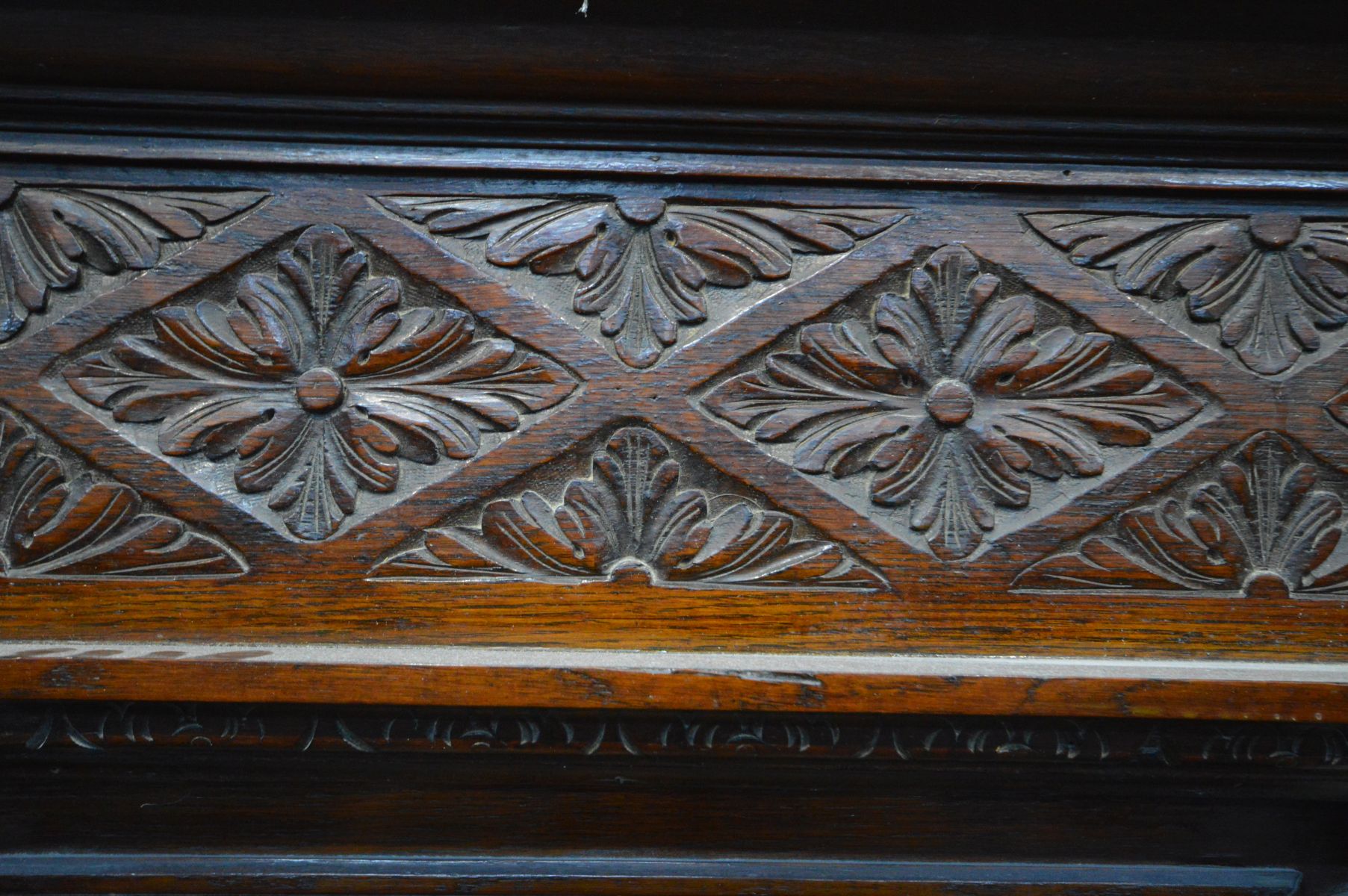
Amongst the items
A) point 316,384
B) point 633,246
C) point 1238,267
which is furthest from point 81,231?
point 1238,267

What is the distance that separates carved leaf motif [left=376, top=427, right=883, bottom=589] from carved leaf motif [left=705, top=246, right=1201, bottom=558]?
49mm

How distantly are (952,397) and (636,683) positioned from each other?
254mm

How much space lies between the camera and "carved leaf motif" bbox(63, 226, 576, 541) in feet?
1.73

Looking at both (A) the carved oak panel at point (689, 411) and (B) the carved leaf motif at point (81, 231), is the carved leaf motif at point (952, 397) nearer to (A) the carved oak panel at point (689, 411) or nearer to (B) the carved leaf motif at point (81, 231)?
(A) the carved oak panel at point (689, 411)

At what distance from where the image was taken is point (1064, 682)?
1.64 ft

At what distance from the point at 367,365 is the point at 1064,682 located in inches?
17.6

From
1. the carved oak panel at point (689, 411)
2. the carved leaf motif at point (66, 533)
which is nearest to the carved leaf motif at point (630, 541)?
the carved oak panel at point (689, 411)

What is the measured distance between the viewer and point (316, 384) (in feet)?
1.73

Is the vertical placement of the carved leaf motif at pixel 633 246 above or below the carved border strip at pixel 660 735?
above

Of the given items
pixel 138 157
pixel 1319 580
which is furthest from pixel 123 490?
pixel 1319 580

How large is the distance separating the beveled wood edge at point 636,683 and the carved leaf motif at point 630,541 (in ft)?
0.17

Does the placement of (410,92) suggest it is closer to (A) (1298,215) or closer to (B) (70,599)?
(B) (70,599)

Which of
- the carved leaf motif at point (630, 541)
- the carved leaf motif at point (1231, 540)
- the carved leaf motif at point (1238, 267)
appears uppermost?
the carved leaf motif at point (1238, 267)

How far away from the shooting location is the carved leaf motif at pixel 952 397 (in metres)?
0.54
